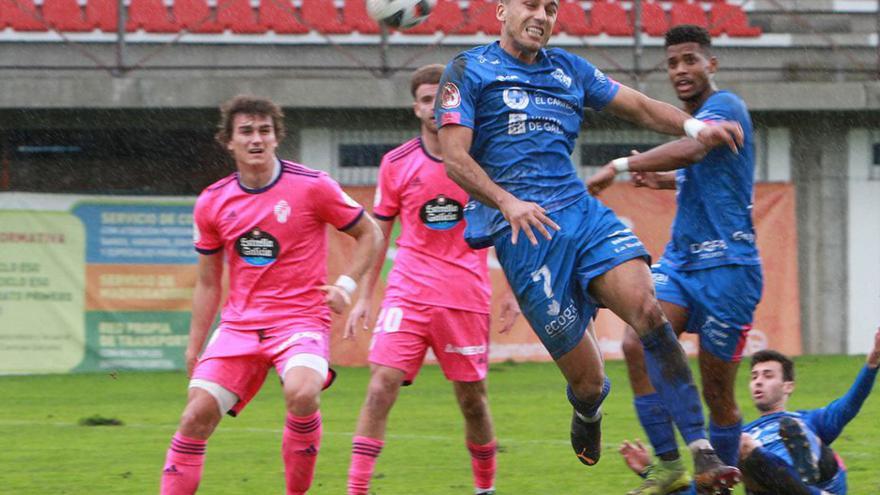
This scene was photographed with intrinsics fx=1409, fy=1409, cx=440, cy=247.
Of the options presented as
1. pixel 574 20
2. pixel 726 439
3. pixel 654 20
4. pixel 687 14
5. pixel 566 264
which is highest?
pixel 687 14

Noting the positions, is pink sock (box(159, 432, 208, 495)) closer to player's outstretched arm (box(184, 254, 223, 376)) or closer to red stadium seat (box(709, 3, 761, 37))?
player's outstretched arm (box(184, 254, 223, 376))

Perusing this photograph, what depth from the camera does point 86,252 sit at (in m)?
17.4

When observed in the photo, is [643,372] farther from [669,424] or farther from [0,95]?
[0,95]

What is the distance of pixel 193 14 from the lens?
20.4 metres

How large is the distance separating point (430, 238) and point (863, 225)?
14017 millimetres

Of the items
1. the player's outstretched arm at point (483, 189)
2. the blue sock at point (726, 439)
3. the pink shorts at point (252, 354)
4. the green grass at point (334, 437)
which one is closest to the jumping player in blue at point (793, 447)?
the blue sock at point (726, 439)

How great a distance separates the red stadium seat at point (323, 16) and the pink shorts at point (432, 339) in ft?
41.9

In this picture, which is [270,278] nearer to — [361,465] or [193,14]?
[361,465]

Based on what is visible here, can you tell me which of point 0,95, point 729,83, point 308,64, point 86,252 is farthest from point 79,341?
point 729,83

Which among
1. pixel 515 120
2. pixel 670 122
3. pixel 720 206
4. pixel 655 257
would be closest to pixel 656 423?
pixel 720 206

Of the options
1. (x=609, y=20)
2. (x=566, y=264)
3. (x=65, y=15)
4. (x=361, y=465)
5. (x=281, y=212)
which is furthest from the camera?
(x=609, y=20)

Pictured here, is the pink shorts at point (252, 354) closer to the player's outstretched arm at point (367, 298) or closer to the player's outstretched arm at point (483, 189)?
the player's outstretched arm at point (367, 298)

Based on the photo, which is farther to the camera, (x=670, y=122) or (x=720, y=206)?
(x=720, y=206)

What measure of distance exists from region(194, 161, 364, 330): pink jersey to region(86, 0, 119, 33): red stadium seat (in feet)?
45.1
